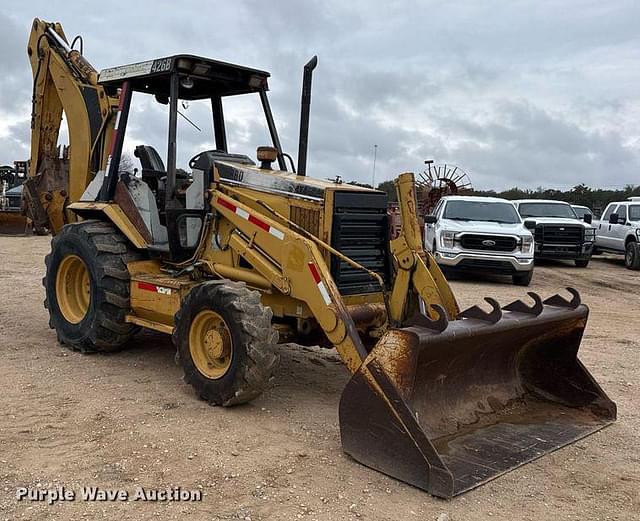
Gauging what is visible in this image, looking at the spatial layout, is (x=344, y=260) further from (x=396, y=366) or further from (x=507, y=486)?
(x=507, y=486)

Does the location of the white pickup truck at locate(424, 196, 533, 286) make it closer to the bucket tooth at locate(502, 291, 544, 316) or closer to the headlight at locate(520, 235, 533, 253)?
the headlight at locate(520, 235, 533, 253)

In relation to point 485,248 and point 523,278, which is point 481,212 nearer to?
point 485,248

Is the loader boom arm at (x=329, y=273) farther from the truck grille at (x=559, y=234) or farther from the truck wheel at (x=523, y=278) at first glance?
the truck grille at (x=559, y=234)

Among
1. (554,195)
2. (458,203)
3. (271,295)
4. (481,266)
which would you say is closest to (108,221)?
(271,295)

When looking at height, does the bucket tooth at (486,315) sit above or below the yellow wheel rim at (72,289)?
above

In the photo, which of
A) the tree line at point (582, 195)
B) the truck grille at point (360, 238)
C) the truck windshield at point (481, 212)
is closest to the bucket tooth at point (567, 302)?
the truck grille at point (360, 238)

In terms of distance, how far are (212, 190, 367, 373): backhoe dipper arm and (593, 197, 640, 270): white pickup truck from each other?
15663 millimetres

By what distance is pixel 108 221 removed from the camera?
7.12 meters

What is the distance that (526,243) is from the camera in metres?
14.0

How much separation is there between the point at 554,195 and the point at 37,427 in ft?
135

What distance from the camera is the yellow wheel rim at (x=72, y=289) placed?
7156 millimetres

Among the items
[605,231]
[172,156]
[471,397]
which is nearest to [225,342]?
[471,397]

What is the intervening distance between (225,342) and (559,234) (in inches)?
562

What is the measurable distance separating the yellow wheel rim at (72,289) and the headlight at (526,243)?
30.8ft
